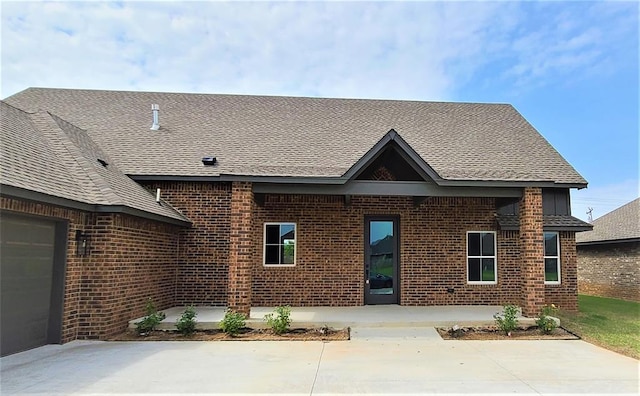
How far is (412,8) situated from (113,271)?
885 centimetres

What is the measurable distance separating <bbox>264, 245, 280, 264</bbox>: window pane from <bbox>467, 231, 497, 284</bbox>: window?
16.7 feet

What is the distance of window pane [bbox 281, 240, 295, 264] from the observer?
1184 centimetres

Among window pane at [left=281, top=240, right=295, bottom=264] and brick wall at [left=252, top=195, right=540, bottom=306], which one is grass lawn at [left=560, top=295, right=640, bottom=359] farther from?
window pane at [left=281, top=240, right=295, bottom=264]

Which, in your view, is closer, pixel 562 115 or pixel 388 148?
pixel 388 148

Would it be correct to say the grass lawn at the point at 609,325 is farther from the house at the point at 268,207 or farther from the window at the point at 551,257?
the window at the point at 551,257

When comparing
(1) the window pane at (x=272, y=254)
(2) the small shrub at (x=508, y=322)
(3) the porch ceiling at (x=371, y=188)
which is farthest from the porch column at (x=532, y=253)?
(1) the window pane at (x=272, y=254)

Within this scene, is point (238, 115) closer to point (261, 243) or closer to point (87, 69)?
point (261, 243)

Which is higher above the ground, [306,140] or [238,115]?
[238,115]

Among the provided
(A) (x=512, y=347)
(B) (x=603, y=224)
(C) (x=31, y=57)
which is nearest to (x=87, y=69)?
(C) (x=31, y=57)

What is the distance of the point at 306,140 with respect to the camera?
1301 cm

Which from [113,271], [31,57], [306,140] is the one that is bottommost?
→ [113,271]

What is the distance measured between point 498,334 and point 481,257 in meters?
3.48

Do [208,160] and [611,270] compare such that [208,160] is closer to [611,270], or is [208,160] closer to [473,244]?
[473,244]

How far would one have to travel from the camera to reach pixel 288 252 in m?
11.9
